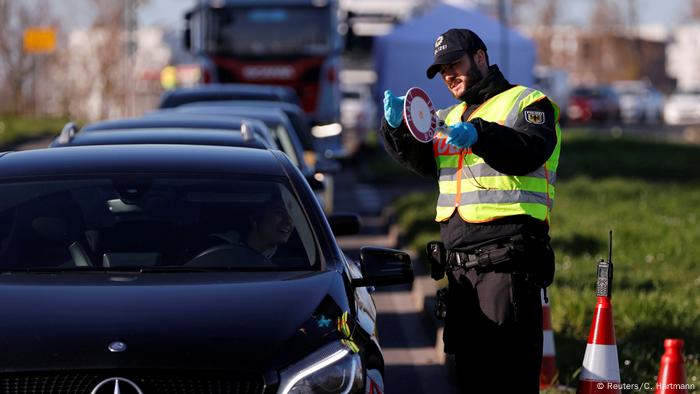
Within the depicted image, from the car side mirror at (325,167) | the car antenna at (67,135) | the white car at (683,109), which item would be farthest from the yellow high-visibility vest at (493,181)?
the white car at (683,109)

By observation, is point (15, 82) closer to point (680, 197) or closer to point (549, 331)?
point (680, 197)

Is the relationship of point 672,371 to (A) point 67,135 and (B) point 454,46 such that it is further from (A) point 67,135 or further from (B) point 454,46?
(A) point 67,135

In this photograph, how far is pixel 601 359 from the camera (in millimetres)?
5984

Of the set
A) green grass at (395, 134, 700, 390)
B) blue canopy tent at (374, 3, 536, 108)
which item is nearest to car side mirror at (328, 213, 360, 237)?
green grass at (395, 134, 700, 390)

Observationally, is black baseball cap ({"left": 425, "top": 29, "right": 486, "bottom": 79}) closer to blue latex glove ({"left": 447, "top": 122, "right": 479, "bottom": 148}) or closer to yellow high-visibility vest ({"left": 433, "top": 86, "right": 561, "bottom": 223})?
yellow high-visibility vest ({"left": 433, "top": 86, "right": 561, "bottom": 223})

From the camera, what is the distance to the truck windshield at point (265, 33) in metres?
27.7

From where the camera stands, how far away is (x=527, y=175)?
5.86 m

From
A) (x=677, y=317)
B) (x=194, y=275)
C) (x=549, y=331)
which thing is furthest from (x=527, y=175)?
(x=677, y=317)

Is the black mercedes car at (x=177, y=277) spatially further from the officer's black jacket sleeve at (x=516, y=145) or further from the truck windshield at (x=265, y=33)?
the truck windshield at (x=265, y=33)

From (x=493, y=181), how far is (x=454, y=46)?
0.55 m

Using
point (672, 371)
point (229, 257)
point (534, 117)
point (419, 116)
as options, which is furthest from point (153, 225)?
point (672, 371)

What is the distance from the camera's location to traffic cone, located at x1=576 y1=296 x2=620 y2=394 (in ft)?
19.5

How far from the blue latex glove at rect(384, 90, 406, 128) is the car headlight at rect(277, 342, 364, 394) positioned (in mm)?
1194

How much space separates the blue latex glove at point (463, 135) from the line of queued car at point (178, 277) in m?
0.60
